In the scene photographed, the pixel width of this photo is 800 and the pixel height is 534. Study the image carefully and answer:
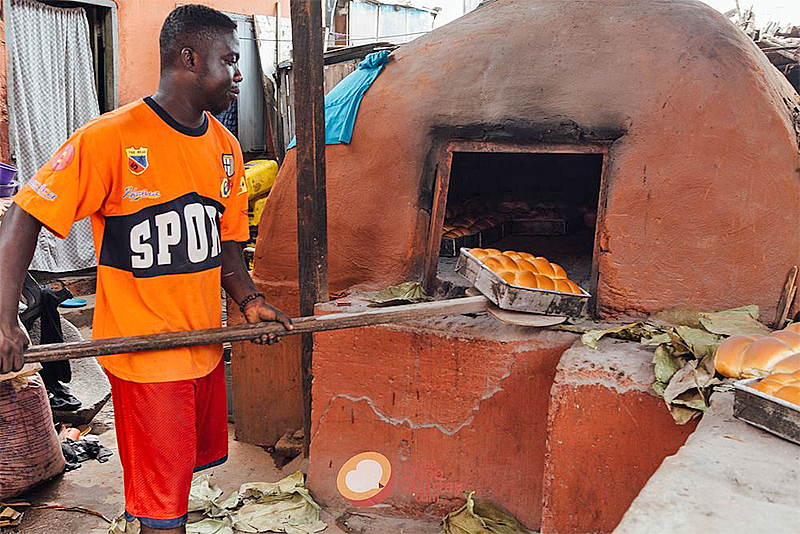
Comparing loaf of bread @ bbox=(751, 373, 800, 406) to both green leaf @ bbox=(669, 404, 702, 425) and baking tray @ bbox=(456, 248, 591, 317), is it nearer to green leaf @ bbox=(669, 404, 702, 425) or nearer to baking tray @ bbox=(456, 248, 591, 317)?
green leaf @ bbox=(669, 404, 702, 425)

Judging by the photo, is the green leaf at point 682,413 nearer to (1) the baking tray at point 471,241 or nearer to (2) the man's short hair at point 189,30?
(1) the baking tray at point 471,241

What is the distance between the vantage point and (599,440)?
2658mm

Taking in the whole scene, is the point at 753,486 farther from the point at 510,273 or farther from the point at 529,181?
the point at 529,181

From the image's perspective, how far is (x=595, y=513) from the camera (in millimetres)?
2668

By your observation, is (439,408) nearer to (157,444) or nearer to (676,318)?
(676,318)

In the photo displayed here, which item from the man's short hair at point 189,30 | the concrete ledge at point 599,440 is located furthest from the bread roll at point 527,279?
the man's short hair at point 189,30

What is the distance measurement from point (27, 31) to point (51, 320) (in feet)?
12.3

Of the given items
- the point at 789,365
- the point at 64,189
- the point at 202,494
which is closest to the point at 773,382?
the point at 789,365

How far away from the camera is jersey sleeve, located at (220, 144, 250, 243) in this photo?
2.65 meters

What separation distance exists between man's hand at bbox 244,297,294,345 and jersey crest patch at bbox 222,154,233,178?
19.2 inches

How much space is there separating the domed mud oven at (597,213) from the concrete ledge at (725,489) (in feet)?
2.57

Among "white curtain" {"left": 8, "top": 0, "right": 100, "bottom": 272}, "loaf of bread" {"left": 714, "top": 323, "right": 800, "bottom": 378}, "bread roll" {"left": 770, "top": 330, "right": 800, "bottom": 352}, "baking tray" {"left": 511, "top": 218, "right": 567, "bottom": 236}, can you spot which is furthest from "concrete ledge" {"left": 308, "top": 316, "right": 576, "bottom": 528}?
"white curtain" {"left": 8, "top": 0, "right": 100, "bottom": 272}

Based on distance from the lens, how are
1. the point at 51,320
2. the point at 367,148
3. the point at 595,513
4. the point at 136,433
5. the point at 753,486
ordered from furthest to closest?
the point at 51,320 → the point at 367,148 → the point at 595,513 → the point at 136,433 → the point at 753,486

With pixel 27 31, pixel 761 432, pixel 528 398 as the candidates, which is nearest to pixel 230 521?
pixel 528 398
